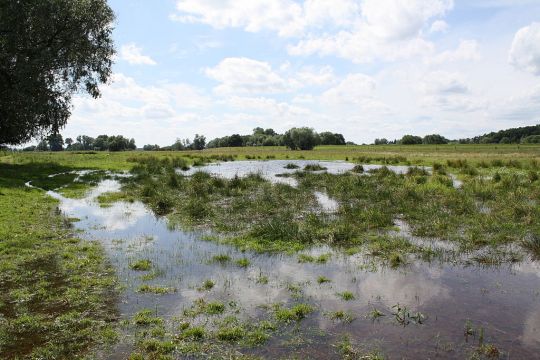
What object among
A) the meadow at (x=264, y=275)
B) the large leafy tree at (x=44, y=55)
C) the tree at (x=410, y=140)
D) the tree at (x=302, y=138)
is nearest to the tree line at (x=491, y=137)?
the tree at (x=410, y=140)

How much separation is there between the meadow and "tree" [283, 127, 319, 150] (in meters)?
89.1

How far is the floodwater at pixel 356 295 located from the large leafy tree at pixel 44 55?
2543 cm

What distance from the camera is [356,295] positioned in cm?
1080

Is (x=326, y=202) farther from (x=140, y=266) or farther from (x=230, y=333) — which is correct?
(x=230, y=333)

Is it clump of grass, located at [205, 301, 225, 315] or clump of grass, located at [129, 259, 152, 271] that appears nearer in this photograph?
clump of grass, located at [205, 301, 225, 315]

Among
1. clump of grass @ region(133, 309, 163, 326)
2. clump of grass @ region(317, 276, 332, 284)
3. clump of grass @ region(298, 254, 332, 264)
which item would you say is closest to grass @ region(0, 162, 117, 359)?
clump of grass @ region(133, 309, 163, 326)

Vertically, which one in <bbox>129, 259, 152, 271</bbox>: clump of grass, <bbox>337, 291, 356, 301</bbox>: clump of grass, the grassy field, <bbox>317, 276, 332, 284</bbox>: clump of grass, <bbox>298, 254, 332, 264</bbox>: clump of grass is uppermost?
the grassy field

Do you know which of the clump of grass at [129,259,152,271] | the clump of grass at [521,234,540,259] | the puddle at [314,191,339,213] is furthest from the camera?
the puddle at [314,191,339,213]

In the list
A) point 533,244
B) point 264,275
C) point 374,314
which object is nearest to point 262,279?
point 264,275

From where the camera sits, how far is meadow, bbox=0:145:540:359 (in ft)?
27.5

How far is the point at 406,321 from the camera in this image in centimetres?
929

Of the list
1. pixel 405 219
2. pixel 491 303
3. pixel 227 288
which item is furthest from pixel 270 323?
pixel 405 219

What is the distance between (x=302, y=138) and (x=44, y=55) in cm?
8299

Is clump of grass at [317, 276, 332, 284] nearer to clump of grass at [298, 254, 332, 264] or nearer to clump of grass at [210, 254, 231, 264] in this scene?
clump of grass at [298, 254, 332, 264]
